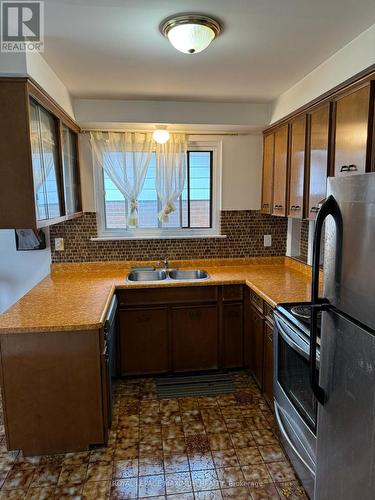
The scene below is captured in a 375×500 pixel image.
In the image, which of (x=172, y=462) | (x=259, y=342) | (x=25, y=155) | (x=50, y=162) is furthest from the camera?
(x=259, y=342)

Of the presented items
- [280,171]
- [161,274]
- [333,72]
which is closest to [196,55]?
[333,72]

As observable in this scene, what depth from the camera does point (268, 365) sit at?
2.46 meters

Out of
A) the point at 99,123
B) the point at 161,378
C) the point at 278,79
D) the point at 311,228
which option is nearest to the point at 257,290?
the point at 311,228

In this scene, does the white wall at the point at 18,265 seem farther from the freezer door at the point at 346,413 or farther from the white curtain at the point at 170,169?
the freezer door at the point at 346,413

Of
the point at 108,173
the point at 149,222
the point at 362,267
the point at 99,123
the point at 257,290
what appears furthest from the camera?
the point at 149,222

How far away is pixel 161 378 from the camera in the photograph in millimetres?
2949

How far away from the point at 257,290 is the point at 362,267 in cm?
162

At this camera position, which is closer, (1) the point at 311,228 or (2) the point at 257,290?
(2) the point at 257,290

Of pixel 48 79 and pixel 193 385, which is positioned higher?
pixel 48 79

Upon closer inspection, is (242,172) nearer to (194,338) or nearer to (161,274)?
(161,274)

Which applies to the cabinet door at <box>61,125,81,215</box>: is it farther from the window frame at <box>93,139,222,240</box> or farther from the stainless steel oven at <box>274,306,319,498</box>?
the stainless steel oven at <box>274,306,319,498</box>

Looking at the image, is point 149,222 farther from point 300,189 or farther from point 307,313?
point 307,313

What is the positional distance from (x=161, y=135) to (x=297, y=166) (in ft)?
3.99

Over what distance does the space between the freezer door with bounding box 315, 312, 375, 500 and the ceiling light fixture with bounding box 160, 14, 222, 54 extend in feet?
4.55
